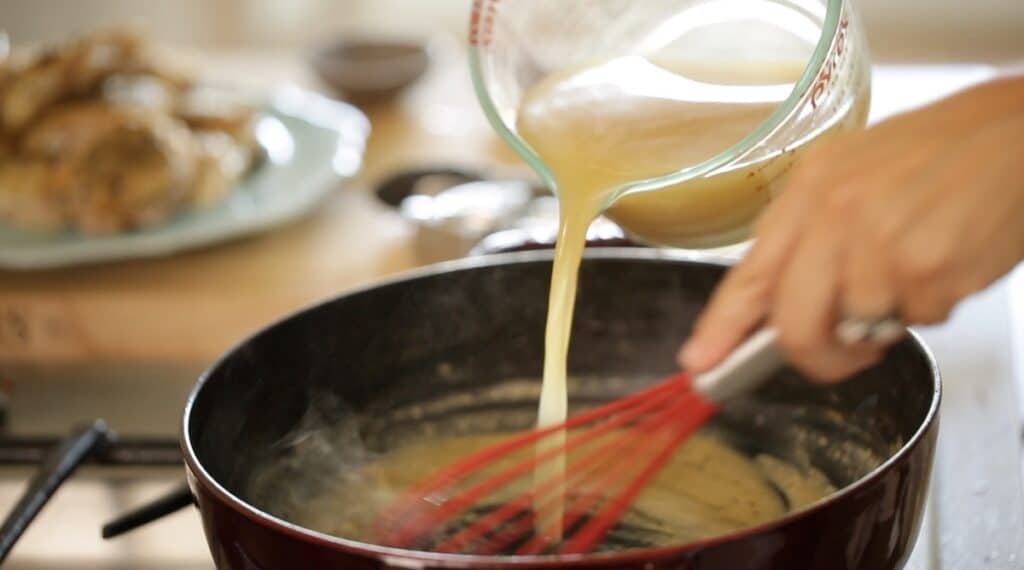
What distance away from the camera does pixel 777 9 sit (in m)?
0.69

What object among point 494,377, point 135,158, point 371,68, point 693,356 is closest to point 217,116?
point 135,158

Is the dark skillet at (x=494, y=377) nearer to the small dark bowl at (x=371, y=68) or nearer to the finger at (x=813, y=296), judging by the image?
the finger at (x=813, y=296)

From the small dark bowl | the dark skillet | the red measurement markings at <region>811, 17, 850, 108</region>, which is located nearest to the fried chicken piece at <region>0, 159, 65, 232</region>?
the small dark bowl

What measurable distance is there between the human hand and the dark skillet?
0.07 meters

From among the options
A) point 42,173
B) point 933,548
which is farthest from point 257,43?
point 933,548

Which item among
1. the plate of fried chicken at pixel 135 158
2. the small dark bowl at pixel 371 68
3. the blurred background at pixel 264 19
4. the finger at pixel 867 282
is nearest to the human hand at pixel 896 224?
the finger at pixel 867 282

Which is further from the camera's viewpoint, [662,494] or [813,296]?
[662,494]

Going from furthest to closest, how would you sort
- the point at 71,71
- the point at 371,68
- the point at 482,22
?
the point at 371,68
the point at 71,71
the point at 482,22

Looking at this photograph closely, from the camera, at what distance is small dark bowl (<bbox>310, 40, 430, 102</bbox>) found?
1.47 metres

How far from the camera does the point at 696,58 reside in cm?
71

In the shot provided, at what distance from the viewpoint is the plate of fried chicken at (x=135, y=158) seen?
3.69 feet

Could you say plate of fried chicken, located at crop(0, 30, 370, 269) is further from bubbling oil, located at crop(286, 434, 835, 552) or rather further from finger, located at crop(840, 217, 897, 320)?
finger, located at crop(840, 217, 897, 320)

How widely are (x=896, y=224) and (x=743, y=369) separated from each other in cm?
9

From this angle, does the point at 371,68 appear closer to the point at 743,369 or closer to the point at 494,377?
the point at 494,377
